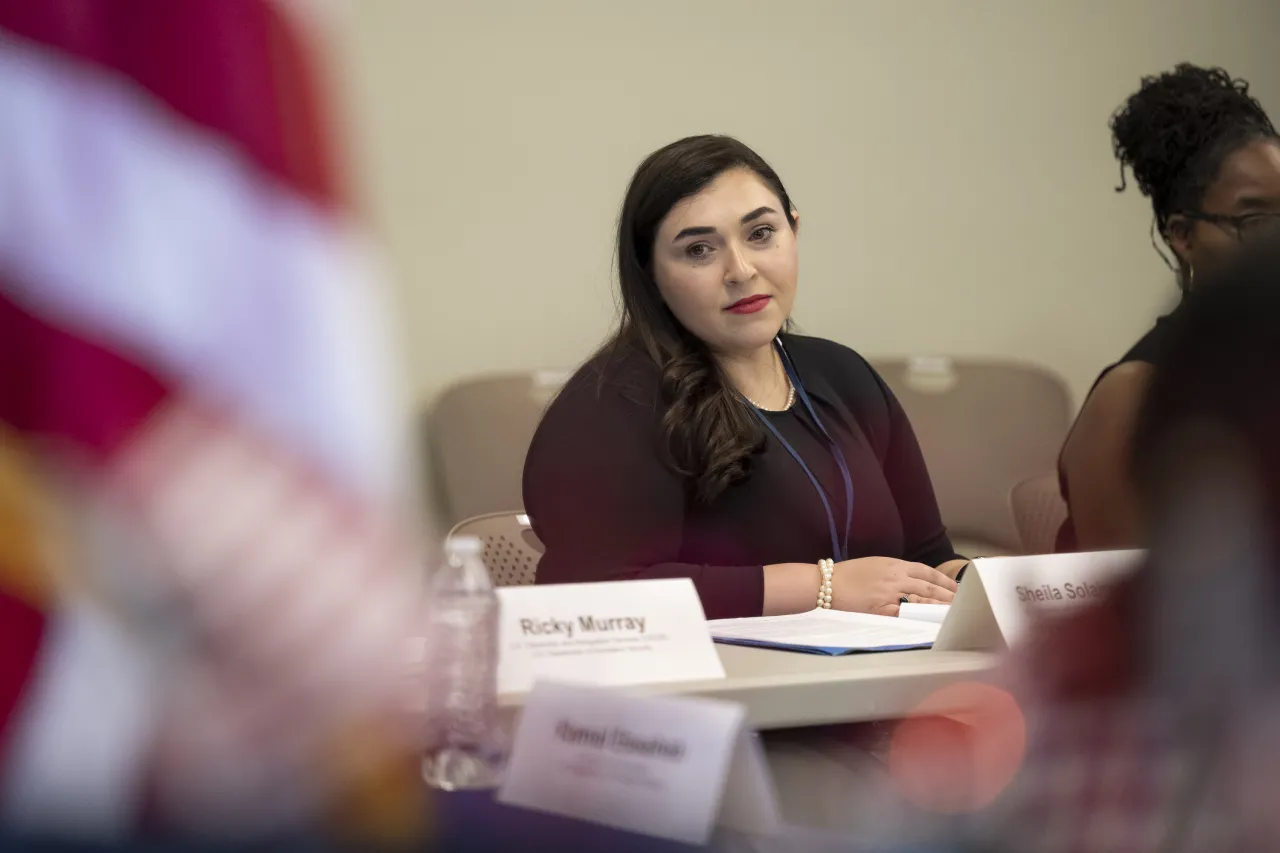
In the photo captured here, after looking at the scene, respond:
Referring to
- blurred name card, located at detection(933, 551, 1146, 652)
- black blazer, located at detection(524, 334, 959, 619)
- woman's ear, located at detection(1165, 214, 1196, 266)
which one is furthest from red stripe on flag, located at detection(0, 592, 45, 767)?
woman's ear, located at detection(1165, 214, 1196, 266)

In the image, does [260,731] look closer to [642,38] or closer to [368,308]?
[368,308]

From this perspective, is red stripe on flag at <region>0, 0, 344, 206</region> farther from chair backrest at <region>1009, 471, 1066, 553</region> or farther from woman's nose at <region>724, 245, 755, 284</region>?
chair backrest at <region>1009, 471, 1066, 553</region>

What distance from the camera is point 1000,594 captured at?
1209mm

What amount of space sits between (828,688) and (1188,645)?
0.72 meters

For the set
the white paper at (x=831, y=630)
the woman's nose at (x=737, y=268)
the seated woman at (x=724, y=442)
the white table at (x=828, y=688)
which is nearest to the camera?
the white table at (x=828, y=688)

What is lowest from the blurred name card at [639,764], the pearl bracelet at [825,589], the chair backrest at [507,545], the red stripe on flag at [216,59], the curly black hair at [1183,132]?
the chair backrest at [507,545]

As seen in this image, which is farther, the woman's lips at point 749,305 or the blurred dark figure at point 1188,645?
the woman's lips at point 749,305

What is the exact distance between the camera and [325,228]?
40 centimetres

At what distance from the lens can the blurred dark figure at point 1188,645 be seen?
0.38 m

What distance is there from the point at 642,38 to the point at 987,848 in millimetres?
3134

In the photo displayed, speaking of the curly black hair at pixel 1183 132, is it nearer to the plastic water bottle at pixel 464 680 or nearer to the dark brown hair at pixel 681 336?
the dark brown hair at pixel 681 336

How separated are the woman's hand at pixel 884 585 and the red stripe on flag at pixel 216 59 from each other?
4.51 feet

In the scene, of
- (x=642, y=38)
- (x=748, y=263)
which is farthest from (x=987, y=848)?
(x=642, y=38)

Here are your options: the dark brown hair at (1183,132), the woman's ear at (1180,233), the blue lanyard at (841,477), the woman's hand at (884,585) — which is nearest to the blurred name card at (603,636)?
the woman's hand at (884,585)
